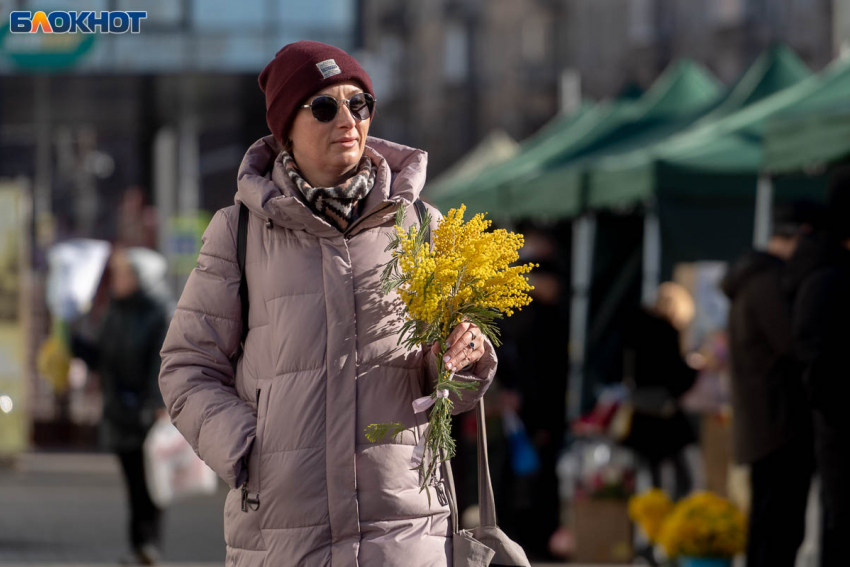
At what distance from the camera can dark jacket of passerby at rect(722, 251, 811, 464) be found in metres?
6.73

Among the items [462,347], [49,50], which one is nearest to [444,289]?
[462,347]

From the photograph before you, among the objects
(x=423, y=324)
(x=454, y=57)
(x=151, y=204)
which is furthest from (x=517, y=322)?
(x=454, y=57)

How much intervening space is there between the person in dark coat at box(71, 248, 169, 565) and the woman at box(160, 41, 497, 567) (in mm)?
4993

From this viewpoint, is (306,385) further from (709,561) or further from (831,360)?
(709,561)

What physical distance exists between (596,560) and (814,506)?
5.68 feet

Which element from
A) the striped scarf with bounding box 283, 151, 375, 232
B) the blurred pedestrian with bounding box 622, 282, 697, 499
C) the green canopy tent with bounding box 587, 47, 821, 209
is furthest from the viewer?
the green canopy tent with bounding box 587, 47, 821, 209

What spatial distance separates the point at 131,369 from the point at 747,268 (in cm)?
339

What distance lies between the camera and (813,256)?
600cm

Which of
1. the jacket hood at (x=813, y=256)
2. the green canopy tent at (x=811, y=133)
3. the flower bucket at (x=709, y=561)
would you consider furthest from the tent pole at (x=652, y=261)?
the jacket hood at (x=813, y=256)

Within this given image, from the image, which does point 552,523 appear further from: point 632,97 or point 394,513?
point 632,97

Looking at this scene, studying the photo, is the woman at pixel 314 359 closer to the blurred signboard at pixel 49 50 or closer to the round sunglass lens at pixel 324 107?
the round sunglass lens at pixel 324 107

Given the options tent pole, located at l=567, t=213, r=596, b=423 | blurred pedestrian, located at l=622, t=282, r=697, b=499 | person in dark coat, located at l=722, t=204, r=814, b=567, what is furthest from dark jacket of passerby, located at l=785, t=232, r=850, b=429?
tent pole, located at l=567, t=213, r=596, b=423

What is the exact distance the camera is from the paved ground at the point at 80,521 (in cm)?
904

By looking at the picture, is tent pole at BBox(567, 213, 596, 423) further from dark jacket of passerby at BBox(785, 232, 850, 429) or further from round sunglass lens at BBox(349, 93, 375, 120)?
round sunglass lens at BBox(349, 93, 375, 120)
